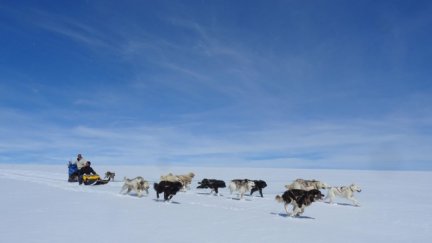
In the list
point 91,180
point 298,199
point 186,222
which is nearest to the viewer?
point 186,222

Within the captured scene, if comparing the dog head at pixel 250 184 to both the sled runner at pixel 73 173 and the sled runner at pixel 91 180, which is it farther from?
the sled runner at pixel 73 173

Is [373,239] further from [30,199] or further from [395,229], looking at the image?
[30,199]

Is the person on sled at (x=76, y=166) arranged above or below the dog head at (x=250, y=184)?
above

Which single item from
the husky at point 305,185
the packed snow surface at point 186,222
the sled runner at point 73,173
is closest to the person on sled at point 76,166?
the sled runner at point 73,173

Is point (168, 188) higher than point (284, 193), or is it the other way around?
point (168, 188)

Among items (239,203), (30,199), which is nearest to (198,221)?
(239,203)

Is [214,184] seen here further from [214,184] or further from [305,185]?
[305,185]

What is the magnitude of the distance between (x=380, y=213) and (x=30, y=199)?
13.0 m

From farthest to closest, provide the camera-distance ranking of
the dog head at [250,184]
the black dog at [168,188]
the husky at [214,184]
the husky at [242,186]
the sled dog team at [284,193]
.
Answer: the husky at [214,184] → the dog head at [250,184] → the husky at [242,186] → the black dog at [168,188] → the sled dog team at [284,193]

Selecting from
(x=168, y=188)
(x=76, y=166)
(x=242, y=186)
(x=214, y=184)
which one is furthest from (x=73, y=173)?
(x=242, y=186)

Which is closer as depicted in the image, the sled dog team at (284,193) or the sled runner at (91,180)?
the sled dog team at (284,193)

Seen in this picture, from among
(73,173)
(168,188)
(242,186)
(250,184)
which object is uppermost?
(73,173)

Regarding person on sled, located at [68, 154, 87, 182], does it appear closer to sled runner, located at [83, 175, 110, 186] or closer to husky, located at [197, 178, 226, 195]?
sled runner, located at [83, 175, 110, 186]

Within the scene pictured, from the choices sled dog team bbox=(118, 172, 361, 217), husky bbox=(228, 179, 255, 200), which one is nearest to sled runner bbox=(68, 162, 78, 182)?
sled dog team bbox=(118, 172, 361, 217)
